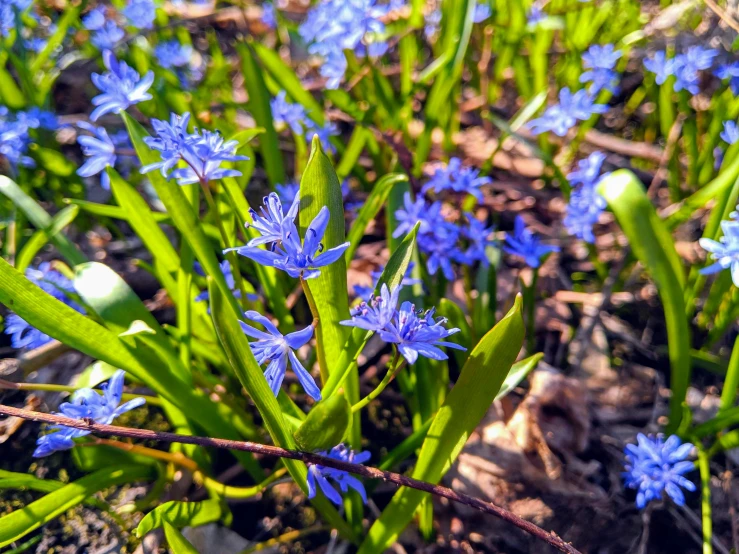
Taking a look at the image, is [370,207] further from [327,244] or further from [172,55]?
[172,55]

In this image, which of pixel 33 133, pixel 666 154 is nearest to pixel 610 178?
pixel 666 154

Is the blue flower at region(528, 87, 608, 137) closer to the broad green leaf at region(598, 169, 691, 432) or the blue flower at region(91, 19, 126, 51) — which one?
the broad green leaf at region(598, 169, 691, 432)

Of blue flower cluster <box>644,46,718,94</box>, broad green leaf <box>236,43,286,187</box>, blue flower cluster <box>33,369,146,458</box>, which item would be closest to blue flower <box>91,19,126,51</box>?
broad green leaf <box>236,43,286,187</box>

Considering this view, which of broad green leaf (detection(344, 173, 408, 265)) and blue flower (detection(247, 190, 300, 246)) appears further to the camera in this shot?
broad green leaf (detection(344, 173, 408, 265))

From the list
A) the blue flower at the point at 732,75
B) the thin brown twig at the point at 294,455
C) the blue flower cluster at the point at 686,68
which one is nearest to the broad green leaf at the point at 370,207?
Result: the thin brown twig at the point at 294,455

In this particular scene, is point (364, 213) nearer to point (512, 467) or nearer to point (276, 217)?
point (276, 217)

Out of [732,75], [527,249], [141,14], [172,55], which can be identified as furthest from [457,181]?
[141,14]

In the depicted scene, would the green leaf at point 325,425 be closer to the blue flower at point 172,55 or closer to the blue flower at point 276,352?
the blue flower at point 276,352

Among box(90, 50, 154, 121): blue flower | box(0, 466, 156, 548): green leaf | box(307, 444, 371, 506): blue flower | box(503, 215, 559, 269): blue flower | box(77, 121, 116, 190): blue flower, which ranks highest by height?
box(90, 50, 154, 121): blue flower

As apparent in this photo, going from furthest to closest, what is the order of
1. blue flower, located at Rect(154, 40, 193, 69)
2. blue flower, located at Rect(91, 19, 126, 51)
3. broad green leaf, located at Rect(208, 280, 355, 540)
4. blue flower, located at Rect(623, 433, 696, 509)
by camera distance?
blue flower, located at Rect(91, 19, 126, 51) → blue flower, located at Rect(154, 40, 193, 69) → blue flower, located at Rect(623, 433, 696, 509) → broad green leaf, located at Rect(208, 280, 355, 540)
